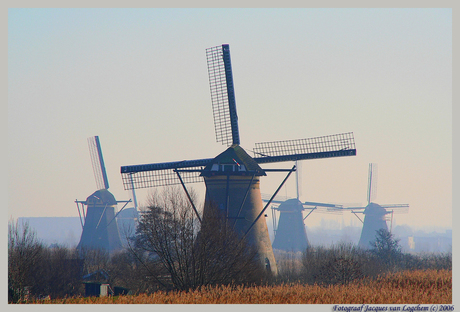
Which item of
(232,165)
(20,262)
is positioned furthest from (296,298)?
(20,262)

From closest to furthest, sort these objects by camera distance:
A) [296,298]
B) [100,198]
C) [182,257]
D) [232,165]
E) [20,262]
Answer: [296,298] → [182,257] → [20,262] → [232,165] → [100,198]

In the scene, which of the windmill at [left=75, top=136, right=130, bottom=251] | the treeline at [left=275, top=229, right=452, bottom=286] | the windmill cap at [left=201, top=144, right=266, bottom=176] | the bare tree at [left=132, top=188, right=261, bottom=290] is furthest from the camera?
the windmill at [left=75, top=136, right=130, bottom=251]

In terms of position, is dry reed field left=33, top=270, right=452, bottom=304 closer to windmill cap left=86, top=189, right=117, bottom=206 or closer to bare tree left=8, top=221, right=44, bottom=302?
bare tree left=8, top=221, right=44, bottom=302

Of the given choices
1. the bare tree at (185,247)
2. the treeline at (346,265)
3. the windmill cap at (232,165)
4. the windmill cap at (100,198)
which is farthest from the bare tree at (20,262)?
the windmill cap at (100,198)

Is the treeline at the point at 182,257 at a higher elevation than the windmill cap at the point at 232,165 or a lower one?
lower

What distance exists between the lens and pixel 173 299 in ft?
69.0

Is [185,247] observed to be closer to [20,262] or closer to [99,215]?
[20,262]

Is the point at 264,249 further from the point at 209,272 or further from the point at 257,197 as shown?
the point at 209,272

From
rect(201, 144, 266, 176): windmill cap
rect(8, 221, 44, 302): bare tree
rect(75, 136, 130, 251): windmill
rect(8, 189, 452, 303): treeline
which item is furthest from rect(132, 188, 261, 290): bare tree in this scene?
rect(75, 136, 130, 251): windmill

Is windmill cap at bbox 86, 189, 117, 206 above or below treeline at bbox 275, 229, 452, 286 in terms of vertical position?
above

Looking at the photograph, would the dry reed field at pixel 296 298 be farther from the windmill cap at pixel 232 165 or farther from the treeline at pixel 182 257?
the windmill cap at pixel 232 165

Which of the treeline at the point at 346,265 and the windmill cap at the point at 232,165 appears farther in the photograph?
the windmill cap at the point at 232,165

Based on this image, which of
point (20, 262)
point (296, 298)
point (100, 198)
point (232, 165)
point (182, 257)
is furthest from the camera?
point (100, 198)

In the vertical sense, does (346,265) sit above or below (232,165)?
below
